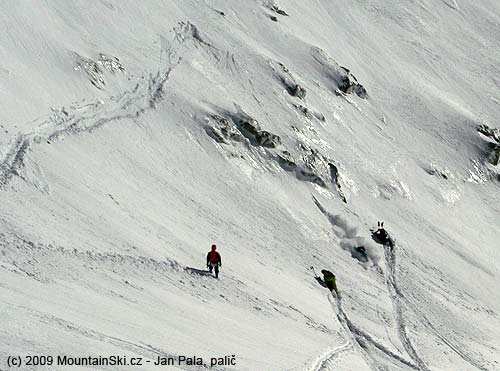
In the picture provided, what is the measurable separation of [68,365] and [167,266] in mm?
9576

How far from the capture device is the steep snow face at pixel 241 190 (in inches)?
802

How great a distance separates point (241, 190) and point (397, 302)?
368 inches

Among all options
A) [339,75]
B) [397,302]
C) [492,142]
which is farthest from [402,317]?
[492,142]

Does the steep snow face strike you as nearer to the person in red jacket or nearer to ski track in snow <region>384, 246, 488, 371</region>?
ski track in snow <region>384, 246, 488, 371</region>

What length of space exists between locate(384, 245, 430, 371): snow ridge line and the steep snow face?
11 centimetres

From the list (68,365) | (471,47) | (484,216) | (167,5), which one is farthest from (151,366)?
(471,47)

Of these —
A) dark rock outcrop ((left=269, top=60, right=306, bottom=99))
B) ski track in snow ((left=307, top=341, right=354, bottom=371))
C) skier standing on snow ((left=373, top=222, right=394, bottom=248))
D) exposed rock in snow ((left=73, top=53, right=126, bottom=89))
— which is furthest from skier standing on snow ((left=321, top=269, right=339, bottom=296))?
dark rock outcrop ((left=269, top=60, right=306, bottom=99))

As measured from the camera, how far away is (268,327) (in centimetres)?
2289

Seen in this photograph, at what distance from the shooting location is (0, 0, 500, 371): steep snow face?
20.4 metres

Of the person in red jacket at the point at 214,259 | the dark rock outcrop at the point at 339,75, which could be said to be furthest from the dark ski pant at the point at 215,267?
the dark rock outcrop at the point at 339,75

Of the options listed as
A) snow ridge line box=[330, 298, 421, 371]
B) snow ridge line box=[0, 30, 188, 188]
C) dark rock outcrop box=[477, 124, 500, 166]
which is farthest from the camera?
dark rock outcrop box=[477, 124, 500, 166]

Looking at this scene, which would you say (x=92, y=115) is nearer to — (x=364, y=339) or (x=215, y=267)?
(x=215, y=267)

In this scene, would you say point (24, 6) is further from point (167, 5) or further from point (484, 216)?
point (484, 216)

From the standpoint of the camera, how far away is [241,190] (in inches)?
1385
